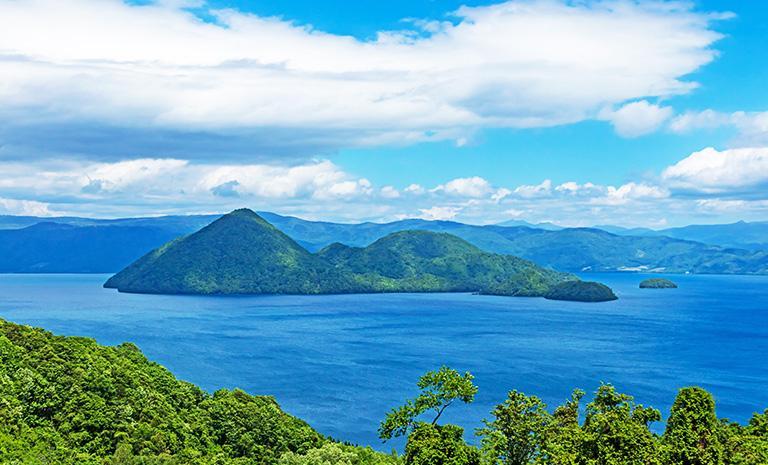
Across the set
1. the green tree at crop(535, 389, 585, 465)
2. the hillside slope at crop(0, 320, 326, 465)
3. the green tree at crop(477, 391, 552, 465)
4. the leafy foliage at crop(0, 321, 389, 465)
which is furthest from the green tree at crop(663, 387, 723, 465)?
the hillside slope at crop(0, 320, 326, 465)

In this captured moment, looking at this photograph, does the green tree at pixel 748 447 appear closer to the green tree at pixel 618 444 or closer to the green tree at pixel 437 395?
the green tree at pixel 618 444

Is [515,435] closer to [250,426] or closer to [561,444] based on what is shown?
[561,444]

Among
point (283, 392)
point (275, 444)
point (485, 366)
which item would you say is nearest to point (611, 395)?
point (275, 444)

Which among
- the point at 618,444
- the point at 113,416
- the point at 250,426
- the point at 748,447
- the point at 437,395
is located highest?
the point at 437,395

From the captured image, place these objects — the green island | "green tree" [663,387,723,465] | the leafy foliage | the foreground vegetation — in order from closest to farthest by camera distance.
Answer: the foreground vegetation
the green island
"green tree" [663,387,723,465]
the leafy foliage

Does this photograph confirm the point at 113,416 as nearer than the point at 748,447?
No

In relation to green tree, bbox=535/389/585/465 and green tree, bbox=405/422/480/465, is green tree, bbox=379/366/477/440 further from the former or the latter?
green tree, bbox=535/389/585/465

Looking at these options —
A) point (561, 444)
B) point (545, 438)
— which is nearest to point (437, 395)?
point (545, 438)
